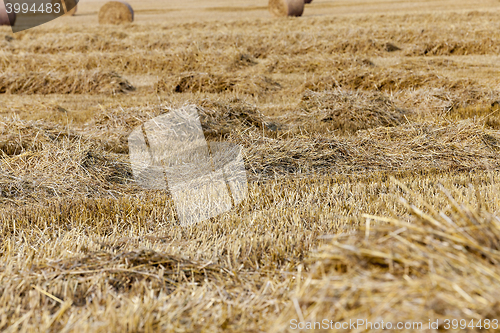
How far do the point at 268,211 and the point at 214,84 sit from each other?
7007 millimetres

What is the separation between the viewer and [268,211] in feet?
13.9

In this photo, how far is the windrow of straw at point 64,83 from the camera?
11.4 m

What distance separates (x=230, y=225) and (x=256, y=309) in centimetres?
138

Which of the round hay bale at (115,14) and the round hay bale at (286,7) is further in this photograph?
the round hay bale at (286,7)

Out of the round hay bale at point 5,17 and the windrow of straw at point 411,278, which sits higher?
the round hay bale at point 5,17

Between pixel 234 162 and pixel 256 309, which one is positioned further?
pixel 234 162

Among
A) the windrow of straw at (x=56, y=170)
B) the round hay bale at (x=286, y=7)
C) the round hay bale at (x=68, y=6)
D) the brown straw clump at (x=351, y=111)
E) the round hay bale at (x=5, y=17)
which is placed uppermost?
the round hay bale at (x=68, y=6)

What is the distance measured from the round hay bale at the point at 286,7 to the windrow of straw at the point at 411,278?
2822 centimetres

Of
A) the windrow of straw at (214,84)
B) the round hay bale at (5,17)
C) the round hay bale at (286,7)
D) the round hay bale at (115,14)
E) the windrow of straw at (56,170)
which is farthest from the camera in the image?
the round hay bale at (5,17)

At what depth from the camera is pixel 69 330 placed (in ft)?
7.61

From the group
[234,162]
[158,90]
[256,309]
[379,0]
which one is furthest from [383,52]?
[379,0]

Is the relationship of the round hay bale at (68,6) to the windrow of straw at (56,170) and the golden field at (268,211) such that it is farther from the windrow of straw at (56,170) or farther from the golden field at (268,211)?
the windrow of straw at (56,170)

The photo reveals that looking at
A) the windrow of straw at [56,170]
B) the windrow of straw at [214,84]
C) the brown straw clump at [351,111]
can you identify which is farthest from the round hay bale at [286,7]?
the windrow of straw at [56,170]

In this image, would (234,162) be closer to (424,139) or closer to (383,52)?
(424,139)
